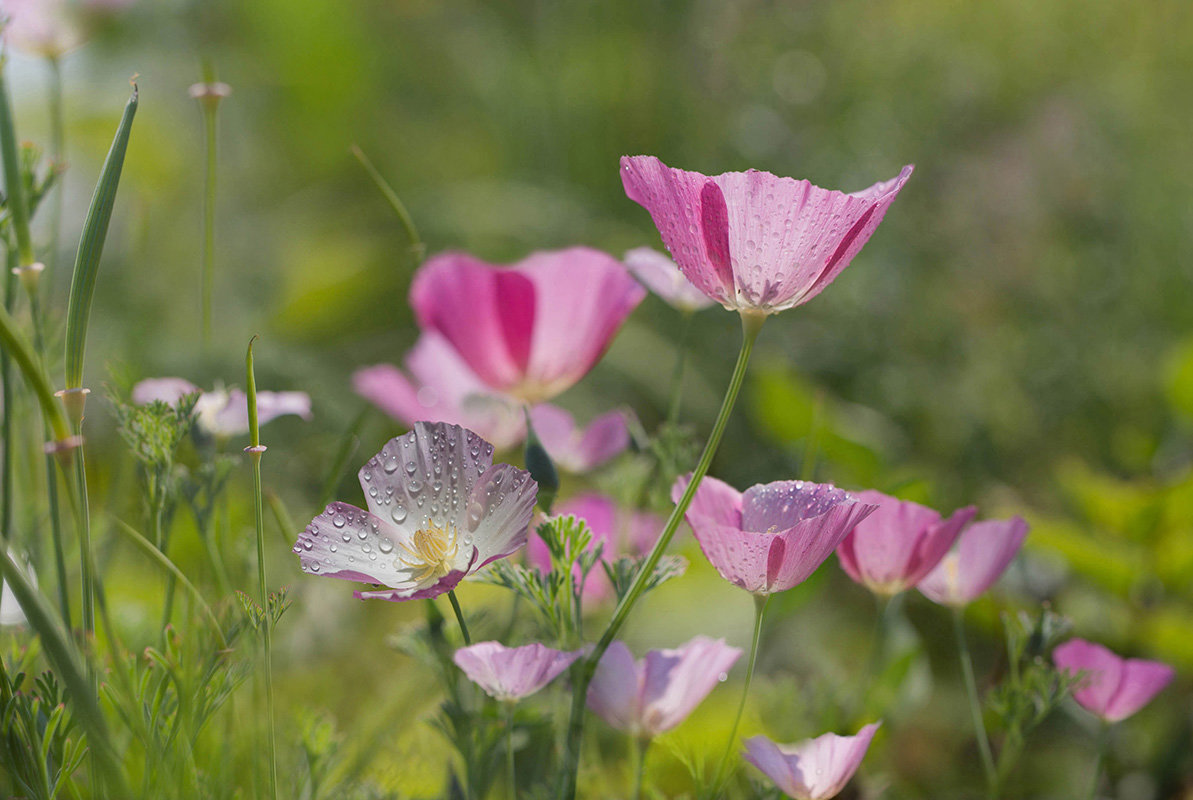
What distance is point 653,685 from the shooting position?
28 cm

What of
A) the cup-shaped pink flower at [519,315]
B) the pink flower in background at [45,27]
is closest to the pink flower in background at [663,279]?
the cup-shaped pink flower at [519,315]

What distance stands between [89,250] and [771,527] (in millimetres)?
176

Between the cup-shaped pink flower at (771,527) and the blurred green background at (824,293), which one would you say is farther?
the blurred green background at (824,293)

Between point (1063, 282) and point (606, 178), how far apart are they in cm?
68

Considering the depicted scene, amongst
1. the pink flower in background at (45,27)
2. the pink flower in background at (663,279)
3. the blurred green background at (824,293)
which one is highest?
the pink flower in background at (45,27)

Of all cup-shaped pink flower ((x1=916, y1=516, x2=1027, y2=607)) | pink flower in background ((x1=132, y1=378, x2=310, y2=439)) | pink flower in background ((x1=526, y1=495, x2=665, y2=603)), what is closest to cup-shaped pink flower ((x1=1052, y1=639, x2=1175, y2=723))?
cup-shaped pink flower ((x1=916, y1=516, x2=1027, y2=607))

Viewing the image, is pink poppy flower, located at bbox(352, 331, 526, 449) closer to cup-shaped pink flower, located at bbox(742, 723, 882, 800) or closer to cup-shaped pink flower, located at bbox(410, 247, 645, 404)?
cup-shaped pink flower, located at bbox(410, 247, 645, 404)

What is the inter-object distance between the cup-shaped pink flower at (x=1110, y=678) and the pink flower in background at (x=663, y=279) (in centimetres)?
17

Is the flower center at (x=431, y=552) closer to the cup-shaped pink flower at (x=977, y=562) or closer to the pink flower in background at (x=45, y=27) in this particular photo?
the cup-shaped pink flower at (x=977, y=562)

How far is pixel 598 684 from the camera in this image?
0.88 ft

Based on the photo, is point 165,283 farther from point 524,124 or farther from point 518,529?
point 518,529

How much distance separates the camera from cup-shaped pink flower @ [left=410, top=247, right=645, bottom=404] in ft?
1.13

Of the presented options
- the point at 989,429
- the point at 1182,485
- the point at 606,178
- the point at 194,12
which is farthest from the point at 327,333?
the point at 1182,485

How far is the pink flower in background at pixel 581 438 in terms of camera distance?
37 cm
